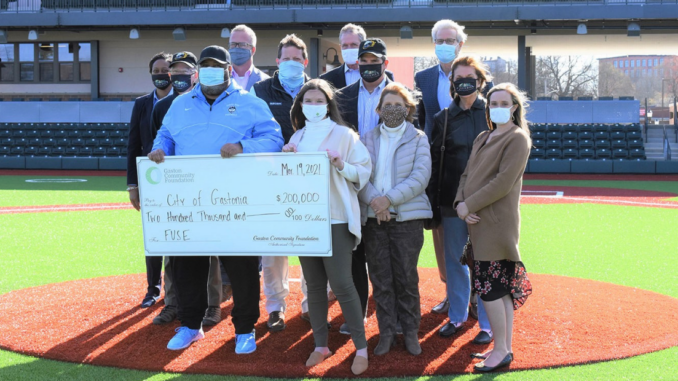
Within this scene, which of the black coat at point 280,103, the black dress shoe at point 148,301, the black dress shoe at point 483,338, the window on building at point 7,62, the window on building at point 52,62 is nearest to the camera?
the black dress shoe at point 483,338

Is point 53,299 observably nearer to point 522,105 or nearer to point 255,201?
point 255,201

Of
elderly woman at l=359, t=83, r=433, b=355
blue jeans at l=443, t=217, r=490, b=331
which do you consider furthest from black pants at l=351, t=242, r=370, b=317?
blue jeans at l=443, t=217, r=490, b=331

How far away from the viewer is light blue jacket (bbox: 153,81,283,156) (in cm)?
497

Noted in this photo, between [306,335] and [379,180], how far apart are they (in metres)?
1.40

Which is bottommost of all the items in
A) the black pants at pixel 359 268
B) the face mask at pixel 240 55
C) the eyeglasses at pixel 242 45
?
the black pants at pixel 359 268

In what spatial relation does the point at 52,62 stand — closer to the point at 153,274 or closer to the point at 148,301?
the point at 153,274

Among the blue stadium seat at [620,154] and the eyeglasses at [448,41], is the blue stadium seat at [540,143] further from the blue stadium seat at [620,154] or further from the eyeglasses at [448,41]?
the eyeglasses at [448,41]

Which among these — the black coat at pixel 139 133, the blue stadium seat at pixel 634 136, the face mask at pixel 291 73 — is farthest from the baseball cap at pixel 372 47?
the blue stadium seat at pixel 634 136

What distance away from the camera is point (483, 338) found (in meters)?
5.14

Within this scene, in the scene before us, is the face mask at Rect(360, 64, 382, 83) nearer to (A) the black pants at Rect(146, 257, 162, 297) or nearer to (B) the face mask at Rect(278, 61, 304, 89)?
(B) the face mask at Rect(278, 61, 304, 89)

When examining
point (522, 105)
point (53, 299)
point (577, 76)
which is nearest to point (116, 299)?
point (53, 299)

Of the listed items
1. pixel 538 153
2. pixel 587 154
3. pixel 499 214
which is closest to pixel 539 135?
pixel 538 153

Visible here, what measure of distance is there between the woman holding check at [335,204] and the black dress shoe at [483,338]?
3.22 feet

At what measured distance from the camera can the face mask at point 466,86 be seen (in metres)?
5.15
